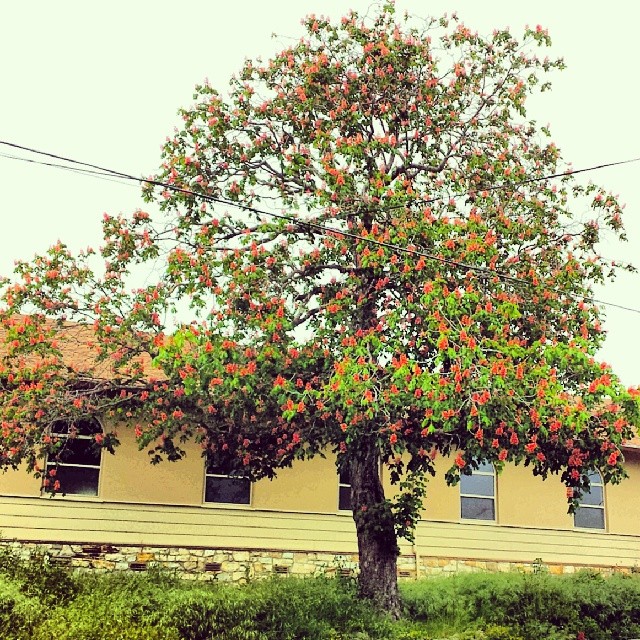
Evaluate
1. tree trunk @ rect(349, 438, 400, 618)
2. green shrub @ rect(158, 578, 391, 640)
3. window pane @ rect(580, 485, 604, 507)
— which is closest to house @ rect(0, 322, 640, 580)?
window pane @ rect(580, 485, 604, 507)

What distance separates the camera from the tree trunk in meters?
14.3

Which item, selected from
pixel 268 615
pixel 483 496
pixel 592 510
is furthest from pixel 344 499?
pixel 268 615

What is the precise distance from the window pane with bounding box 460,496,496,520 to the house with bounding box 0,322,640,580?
3 cm

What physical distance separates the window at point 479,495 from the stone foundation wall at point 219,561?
1306 mm

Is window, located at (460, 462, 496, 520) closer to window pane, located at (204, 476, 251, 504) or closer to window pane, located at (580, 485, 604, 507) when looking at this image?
window pane, located at (580, 485, 604, 507)

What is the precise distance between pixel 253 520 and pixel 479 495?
6477mm

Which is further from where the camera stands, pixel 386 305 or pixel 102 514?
pixel 102 514

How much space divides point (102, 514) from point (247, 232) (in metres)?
7.22

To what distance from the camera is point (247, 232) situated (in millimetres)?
14812

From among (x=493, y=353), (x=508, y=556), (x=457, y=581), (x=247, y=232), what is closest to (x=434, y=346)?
(x=493, y=353)

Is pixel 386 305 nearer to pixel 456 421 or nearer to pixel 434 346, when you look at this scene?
pixel 434 346

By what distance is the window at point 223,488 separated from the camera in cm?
1928

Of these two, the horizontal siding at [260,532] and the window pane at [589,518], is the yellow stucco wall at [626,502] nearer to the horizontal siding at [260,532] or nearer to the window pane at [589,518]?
the window pane at [589,518]

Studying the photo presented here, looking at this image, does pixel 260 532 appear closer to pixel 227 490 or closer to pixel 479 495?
pixel 227 490
